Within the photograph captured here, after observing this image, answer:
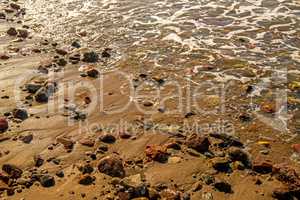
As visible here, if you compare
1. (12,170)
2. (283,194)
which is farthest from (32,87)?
(283,194)

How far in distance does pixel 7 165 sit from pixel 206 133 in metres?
5.67

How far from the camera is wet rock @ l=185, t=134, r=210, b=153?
Result: 1294 centimetres

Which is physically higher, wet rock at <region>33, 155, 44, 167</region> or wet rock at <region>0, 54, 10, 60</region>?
wet rock at <region>0, 54, 10, 60</region>

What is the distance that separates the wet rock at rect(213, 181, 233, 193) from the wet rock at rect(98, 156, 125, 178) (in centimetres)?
241

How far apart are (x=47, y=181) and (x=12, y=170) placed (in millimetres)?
1066

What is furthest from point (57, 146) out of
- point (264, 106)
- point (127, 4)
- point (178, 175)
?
point (127, 4)

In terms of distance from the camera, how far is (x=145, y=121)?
14.4 metres

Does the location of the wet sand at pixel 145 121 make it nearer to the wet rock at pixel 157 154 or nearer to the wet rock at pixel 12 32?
the wet rock at pixel 157 154

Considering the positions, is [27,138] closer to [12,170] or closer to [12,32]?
[12,170]

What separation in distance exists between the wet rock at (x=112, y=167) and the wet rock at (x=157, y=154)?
0.93m

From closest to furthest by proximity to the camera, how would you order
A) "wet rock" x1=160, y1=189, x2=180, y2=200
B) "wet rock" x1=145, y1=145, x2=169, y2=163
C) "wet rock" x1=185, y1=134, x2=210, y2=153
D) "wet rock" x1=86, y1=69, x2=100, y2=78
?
"wet rock" x1=160, y1=189, x2=180, y2=200 → "wet rock" x1=145, y1=145, x2=169, y2=163 → "wet rock" x1=185, y1=134, x2=210, y2=153 → "wet rock" x1=86, y1=69, x2=100, y2=78

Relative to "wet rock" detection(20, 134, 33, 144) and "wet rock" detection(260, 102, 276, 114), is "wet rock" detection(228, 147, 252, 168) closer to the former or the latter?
"wet rock" detection(260, 102, 276, 114)

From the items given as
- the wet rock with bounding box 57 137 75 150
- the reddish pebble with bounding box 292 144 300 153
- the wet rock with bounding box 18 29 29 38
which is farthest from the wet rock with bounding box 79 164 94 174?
the wet rock with bounding box 18 29 29 38

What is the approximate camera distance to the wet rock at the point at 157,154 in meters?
12.7
